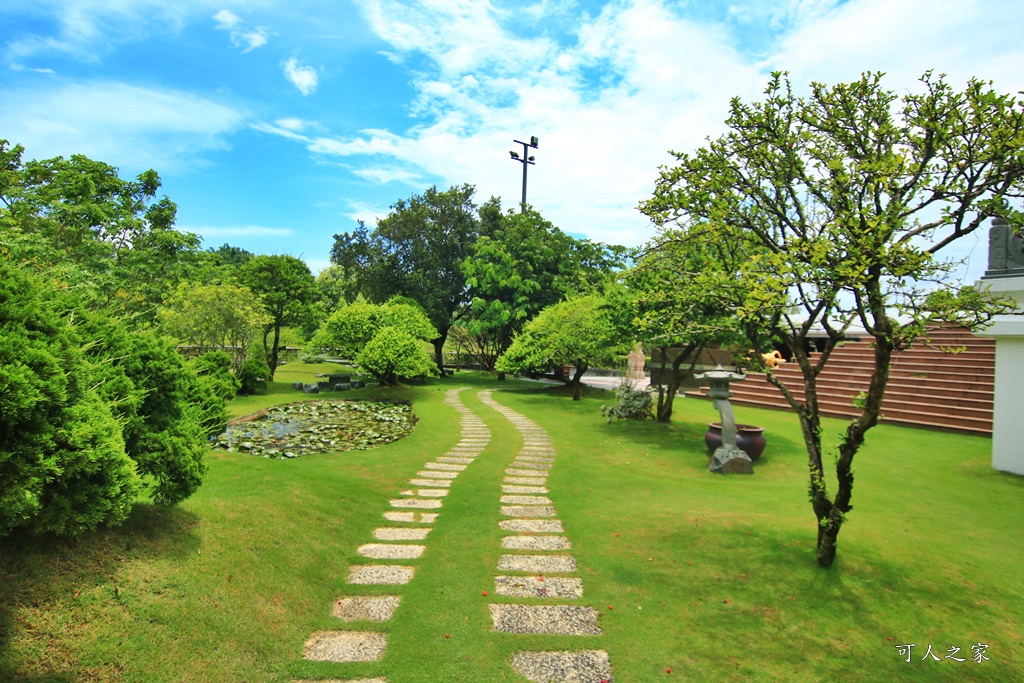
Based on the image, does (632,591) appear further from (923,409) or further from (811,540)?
(923,409)

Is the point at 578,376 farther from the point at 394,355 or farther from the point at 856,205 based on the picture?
the point at 856,205

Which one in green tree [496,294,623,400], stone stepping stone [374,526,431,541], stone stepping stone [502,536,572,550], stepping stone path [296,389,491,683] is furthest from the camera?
green tree [496,294,623,400]

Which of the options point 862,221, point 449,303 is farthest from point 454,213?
point 862,221

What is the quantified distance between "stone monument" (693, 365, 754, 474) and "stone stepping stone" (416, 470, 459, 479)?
4.37 m

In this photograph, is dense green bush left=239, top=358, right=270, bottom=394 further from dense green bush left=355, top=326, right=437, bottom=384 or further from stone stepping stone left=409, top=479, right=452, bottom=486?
stone stepping stone left=409, top=479, right=452, bottom=486

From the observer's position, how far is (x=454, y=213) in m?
26.4

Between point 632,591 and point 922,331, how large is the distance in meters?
3.04

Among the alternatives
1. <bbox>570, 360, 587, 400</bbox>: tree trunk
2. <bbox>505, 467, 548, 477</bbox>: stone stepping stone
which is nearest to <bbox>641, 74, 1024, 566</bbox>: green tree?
<bbox>505, 467, 548, 477</bbox>: stone stepping stone

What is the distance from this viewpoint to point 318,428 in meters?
13.3

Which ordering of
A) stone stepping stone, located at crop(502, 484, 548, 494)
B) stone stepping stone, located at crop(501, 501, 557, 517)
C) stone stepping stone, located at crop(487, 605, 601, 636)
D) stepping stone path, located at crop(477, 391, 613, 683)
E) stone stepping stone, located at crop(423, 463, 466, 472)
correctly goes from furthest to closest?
stone stepping stone, located at crop(423, 463, 466, 472)
stone stepping stone, located at crop(502, 484, 548, 494)
stone stepping stone, located at crop(501, 501, 557, 517)
stone stepping stone, located at crop(487, 605, 601, 636)
stepping stone path, located at crop(477, 391, 613, 683)

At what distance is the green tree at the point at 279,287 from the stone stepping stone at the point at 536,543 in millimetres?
19128

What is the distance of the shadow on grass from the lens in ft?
9.37

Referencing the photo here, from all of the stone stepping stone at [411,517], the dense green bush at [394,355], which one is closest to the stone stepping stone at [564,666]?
the stone stepping stone at [411,517]

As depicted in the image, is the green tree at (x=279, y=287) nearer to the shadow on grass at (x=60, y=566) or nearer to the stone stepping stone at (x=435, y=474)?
the stone stepping stone at (x=435, y=474)
